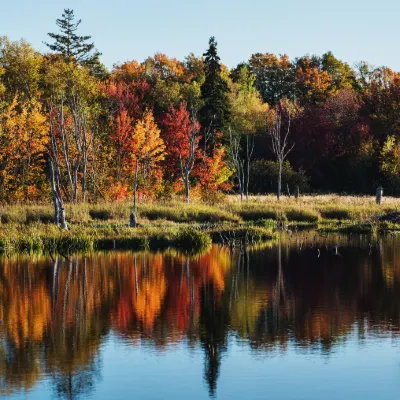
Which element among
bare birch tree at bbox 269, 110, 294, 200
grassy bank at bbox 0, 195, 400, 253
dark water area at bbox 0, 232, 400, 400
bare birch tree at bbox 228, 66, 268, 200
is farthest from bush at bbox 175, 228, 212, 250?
bare birch tree at bbox 228, 66, 268, 200

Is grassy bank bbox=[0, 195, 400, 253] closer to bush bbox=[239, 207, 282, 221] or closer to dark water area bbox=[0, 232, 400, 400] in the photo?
bush bbox=[239, 207, 282, 221]

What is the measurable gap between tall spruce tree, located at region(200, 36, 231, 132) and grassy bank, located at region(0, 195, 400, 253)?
42.6 ft

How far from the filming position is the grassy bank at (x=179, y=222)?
32.2 metres

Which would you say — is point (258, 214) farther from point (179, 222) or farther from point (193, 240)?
point (193, 240)

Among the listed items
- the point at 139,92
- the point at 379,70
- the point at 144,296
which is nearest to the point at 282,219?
the point at 144,296

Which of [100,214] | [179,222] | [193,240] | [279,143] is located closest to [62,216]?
[100,214]

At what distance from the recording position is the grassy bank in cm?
3219

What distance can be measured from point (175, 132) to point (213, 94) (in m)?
5.19

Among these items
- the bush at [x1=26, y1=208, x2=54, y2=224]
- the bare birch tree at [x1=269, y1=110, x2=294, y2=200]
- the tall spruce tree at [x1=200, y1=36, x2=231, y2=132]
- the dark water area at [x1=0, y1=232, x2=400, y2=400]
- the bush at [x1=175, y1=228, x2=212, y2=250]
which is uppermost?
the tall spruce tree at [x1=200, y1=36, x2=231, y2=132]

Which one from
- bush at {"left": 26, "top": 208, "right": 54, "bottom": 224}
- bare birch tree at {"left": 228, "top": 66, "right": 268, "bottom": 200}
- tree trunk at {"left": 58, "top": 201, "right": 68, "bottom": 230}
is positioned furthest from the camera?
bare birch tree at {"left": 228, "top": 66, "right": 268, "bottom": 200}

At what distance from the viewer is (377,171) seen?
64938mm

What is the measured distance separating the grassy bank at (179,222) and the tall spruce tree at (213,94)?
42.6ft

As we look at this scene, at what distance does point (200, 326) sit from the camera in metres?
18.9

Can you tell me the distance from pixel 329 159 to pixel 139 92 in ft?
61.1
